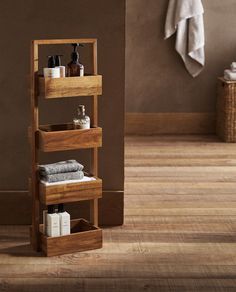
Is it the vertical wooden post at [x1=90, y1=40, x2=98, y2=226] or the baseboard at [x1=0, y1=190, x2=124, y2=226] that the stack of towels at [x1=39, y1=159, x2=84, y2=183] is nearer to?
the vertical wooden post at [x1=90, y1=40, x2=98, y2=226]

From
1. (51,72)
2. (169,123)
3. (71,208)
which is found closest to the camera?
(51,72)

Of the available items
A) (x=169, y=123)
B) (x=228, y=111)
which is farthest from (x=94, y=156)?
(x=169, y=123)

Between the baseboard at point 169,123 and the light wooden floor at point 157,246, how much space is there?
53.4 inches

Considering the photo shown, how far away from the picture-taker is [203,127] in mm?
7293

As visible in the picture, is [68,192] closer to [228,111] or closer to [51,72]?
[51,72]

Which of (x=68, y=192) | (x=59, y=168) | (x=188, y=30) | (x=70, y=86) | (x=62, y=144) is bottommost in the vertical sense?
(x=68, y=192)

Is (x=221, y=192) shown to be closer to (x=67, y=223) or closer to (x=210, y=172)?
(x=210, y=172)

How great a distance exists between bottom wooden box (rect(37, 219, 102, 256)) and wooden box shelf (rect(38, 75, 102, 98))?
2.31 feet

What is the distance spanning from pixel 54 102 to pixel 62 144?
0.47 meters

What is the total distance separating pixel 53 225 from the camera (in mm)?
3926

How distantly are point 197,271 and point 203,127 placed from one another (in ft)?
12.1

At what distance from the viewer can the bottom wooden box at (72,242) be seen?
12.8 ft

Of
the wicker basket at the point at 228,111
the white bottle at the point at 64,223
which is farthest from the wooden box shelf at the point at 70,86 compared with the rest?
the wicker basket at the point at 228,111

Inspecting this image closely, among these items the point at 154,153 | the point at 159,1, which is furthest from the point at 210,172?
the point at 159,1
